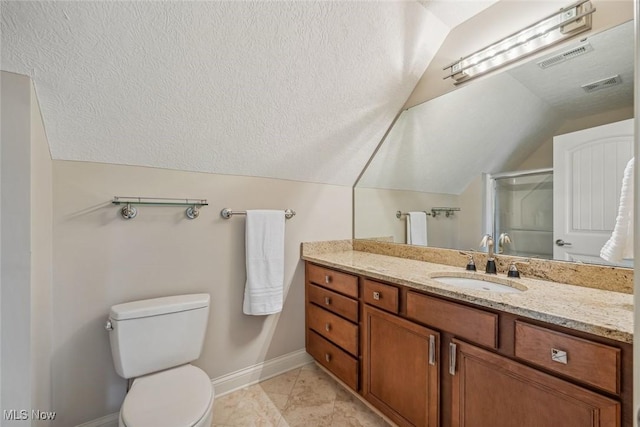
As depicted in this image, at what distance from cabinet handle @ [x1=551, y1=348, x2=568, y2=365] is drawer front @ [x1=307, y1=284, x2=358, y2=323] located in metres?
0.92

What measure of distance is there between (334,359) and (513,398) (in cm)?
107

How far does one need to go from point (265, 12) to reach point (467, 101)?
1.28 metres

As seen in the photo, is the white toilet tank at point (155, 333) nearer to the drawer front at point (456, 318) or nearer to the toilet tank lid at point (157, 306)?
the toilet tank lid at point (157, 306)

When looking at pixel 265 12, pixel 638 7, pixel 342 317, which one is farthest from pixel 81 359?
pixel 638 7

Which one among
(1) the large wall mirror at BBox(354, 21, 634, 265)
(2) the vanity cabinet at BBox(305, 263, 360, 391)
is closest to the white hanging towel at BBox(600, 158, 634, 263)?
(1) the large wall mirror at BBox(354, 21, 634, 265)

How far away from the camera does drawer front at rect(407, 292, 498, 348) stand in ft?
3.40

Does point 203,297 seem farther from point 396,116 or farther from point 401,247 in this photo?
point 396,116

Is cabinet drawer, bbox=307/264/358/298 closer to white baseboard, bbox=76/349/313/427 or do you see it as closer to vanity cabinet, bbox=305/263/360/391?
vanity cabinet, bbox=305/263/360/391

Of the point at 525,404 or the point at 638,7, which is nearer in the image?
Result: the point at 638,7

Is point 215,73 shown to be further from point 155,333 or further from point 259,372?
point 259,372

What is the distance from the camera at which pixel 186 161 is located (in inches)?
63.9

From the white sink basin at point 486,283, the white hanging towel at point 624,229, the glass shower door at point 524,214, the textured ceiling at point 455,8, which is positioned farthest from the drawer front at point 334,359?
the textured ceiling at point 455,8

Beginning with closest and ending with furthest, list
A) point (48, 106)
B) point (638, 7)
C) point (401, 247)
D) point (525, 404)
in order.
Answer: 1. point (638, 7)
2. point (525, 404)
3. point (48, 106)
4. point (401, 247)

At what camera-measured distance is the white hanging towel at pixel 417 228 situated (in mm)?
1931
